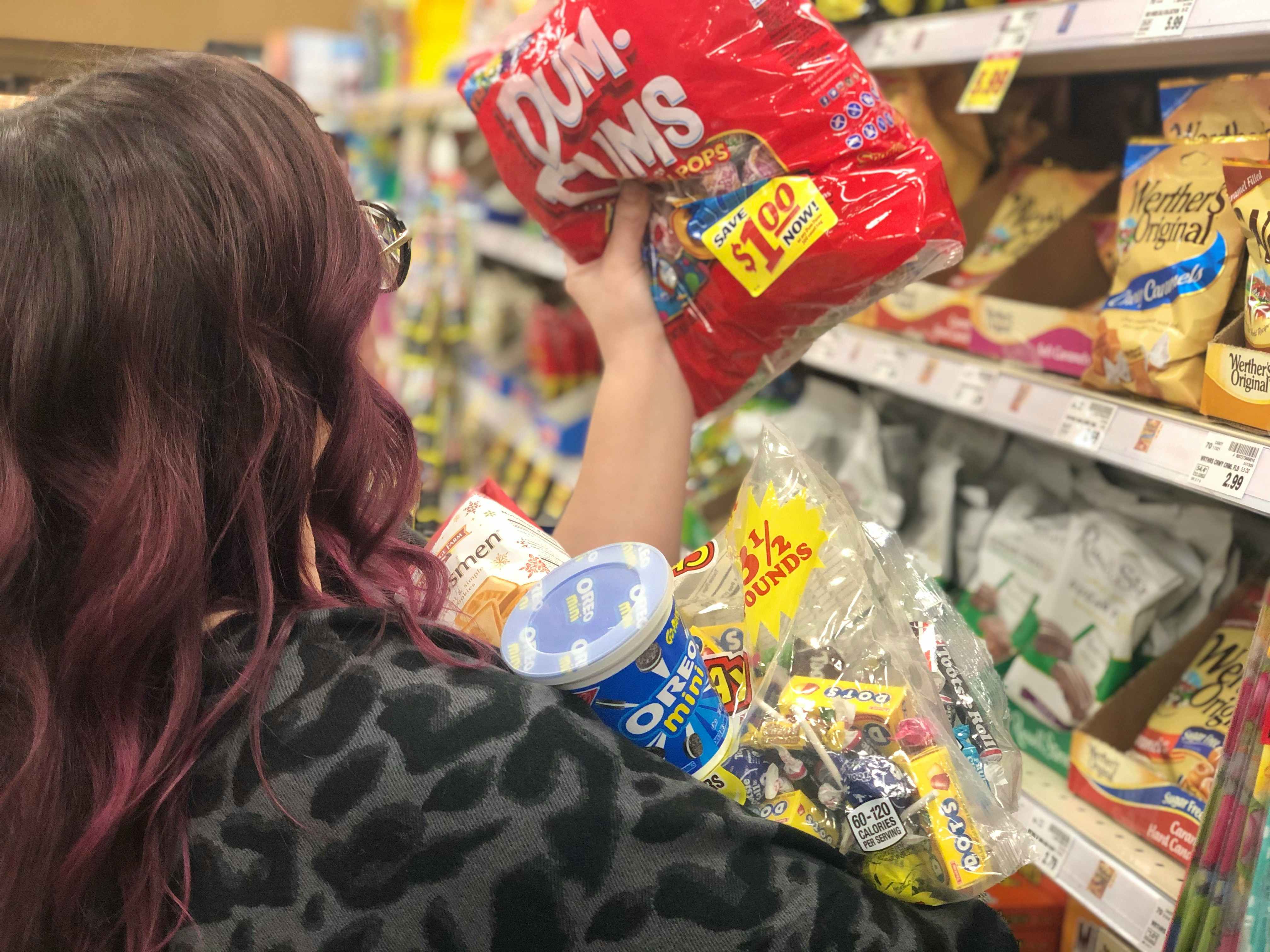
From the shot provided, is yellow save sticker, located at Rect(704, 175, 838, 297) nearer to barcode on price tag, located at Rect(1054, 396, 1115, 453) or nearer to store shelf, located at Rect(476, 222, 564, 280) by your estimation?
barcode on price tag, located at Rect(1054, 396, 1115, 453)

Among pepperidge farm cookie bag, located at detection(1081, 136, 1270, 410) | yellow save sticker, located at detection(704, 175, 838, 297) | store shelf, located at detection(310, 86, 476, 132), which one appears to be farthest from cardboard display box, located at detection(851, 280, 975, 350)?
store shelf, located at detection(310, 86, 476, 132)

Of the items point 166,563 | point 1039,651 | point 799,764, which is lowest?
point 1039,651

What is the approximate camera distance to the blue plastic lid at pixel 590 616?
0.73 metres

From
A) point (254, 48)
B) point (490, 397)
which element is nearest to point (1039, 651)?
point (254, 48)

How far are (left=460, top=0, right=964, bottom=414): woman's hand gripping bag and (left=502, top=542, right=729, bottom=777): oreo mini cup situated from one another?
0.40m

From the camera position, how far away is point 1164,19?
0.95 metres

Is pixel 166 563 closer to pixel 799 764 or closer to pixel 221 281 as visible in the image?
pixel 221 281

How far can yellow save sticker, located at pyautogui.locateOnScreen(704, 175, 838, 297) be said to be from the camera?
39.3 inches

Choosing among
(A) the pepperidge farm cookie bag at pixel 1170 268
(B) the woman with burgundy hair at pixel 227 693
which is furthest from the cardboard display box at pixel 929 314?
(B) the woman with burgundy hair at pixel 227 693

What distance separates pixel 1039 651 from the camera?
4.25ft

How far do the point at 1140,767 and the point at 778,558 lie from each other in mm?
525

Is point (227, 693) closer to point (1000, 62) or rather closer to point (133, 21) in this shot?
point (133, 21)

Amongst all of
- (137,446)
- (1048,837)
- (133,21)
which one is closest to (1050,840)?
(1048,837)

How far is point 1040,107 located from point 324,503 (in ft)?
4.41
